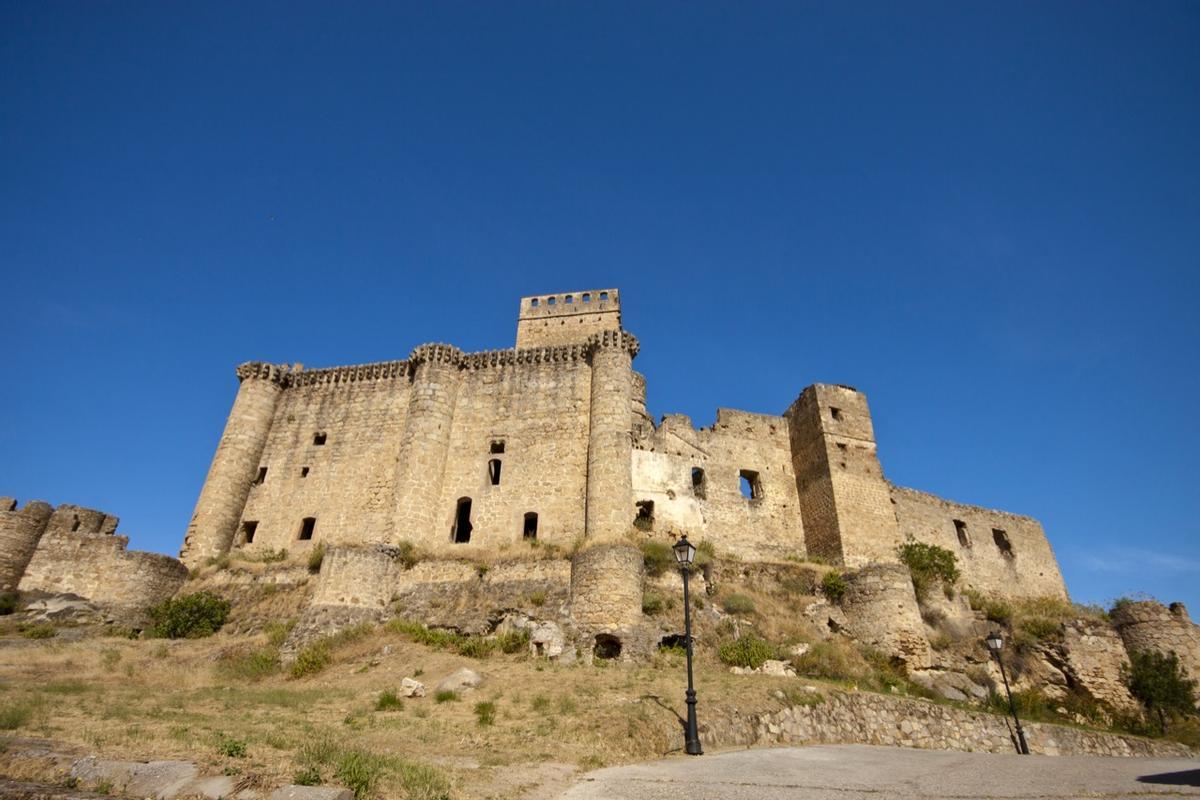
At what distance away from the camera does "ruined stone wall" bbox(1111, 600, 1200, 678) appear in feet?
71.4

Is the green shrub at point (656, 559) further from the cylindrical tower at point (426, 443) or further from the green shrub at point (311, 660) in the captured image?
the green shrub at point (311, 660)

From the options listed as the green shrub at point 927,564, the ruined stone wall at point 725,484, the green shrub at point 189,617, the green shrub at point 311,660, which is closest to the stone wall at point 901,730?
the green shrub at point 927,564

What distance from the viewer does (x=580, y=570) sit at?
61.2ft

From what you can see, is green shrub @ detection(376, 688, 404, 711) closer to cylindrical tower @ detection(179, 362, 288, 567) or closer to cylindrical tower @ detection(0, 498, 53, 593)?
cylindrical tower @ detection(179, 362, 288, 567)

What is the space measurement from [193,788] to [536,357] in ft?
69.6

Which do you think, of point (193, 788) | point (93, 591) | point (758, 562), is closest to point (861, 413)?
point (758, 562)

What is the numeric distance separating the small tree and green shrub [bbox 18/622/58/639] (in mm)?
32639

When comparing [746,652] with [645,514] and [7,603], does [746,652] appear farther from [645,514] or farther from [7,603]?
[7,603]

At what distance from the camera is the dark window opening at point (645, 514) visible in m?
24.0

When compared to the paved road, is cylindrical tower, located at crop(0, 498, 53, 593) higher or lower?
higher

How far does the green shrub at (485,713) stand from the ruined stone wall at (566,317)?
20631mm

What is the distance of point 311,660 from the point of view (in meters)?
16.7

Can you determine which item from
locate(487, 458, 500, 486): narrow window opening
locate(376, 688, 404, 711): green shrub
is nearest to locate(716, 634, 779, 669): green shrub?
locate(376, 688, 404, 711): green shrub

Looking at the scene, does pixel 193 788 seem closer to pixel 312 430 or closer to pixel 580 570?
pixel 580 570
